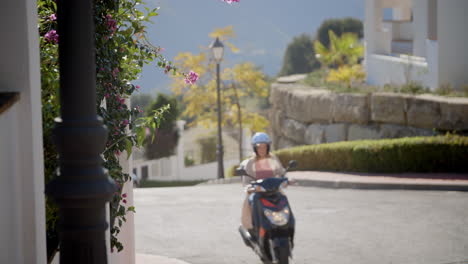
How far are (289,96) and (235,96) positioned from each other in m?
12.8

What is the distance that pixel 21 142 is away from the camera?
12.6ft

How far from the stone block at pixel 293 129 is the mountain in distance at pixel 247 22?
3397 inches

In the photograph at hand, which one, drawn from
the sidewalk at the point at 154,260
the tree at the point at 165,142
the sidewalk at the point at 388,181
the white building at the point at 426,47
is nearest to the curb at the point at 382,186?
the sidewalk at the point at 388,181

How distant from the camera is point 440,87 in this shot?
1861cm

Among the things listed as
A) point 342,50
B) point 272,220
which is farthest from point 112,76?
point 342,50

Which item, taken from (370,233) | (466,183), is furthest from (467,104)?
(370,233)

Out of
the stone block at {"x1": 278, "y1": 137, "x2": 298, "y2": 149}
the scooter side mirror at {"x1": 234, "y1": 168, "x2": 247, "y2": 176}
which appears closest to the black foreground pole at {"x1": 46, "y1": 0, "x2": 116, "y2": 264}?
the scooter side mirror at {"x1": 234, "y1": 168, "x2": 247, "y2": 176}

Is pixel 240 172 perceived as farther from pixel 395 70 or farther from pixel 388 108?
pixel 395 70

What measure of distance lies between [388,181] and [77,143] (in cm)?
1149

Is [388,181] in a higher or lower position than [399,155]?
lower

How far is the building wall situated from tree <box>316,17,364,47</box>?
4184cm

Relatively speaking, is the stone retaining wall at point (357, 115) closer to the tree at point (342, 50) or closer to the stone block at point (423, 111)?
the stone block at point (423, 111)

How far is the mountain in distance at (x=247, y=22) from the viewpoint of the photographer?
113812mm

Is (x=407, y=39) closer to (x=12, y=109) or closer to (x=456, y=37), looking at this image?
(x=456, y=37)
